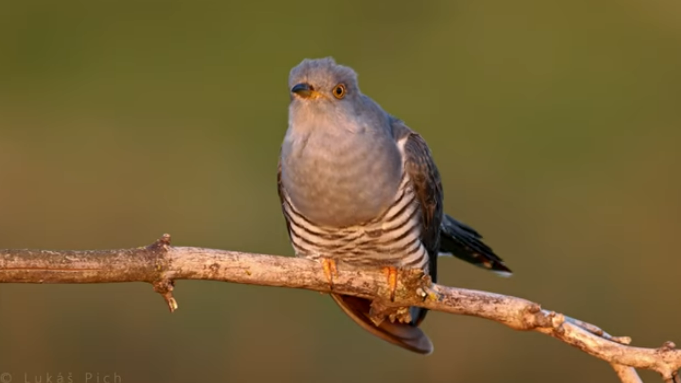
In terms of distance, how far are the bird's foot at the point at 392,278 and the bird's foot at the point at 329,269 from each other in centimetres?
15

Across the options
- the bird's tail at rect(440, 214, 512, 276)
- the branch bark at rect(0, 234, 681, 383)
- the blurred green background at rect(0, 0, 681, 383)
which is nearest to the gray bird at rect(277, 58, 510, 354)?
the branch bark at rect(0, 234, 681, 383)

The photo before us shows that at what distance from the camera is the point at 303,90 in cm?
292

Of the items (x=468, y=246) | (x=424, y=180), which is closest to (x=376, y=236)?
(x=424, y=180)

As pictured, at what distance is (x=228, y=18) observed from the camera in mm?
6188

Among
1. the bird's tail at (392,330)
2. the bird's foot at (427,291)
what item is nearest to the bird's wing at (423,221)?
the bird's tail at (392,330)

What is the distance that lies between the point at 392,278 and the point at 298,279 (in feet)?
1.25

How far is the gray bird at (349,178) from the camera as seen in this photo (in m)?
2.92

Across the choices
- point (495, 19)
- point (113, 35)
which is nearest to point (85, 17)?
point (113, 35)

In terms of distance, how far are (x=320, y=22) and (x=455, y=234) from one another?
8.90 ft

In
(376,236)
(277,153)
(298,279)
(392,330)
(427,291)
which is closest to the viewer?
(298,279)

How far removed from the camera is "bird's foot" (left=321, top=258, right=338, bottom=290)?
2799 mm

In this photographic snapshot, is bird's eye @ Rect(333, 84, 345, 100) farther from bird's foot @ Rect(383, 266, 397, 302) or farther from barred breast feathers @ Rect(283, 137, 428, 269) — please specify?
bird's foot @ Rect(383, 266, 397, 302)

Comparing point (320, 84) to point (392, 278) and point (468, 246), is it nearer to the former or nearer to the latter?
point (392, 278)

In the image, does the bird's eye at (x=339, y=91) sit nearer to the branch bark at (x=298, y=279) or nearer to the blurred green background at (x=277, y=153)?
the branch bark at (x=298, y=279)
